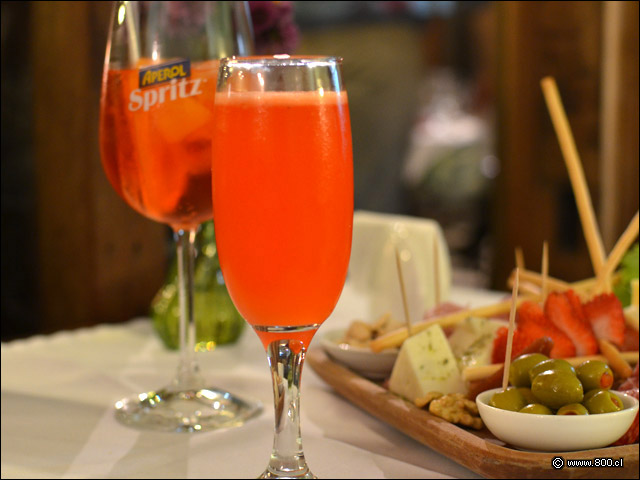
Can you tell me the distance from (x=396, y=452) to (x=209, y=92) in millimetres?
395

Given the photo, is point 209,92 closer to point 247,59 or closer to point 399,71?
point 247,59

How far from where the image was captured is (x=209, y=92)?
31.9 inches

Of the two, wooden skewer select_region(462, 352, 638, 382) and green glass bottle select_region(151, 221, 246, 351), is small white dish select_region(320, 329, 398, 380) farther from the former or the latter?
green glass bottle select_region(151, 221, 246, 351)

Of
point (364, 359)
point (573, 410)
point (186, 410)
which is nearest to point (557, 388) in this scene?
point (573, 410)

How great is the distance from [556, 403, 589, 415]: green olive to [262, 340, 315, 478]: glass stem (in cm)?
21

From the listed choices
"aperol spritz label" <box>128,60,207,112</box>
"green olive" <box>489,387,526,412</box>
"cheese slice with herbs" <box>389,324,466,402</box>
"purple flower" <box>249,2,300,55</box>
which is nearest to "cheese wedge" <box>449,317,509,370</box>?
"cheese slice with herbs" <box>389,324,466,402</box>

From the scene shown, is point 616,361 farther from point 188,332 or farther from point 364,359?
point 188,332

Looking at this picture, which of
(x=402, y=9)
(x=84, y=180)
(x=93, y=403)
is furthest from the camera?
(x=402, y=9)

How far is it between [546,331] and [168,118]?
43 cm

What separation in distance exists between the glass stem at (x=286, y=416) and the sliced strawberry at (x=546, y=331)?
30 centimetres

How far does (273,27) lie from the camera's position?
3.66ft

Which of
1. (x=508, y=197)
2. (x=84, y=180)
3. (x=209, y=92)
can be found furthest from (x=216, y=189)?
(x=508, y=197)

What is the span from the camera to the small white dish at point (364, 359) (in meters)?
0.85

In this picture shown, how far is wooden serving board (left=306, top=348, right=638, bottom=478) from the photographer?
613 mm
